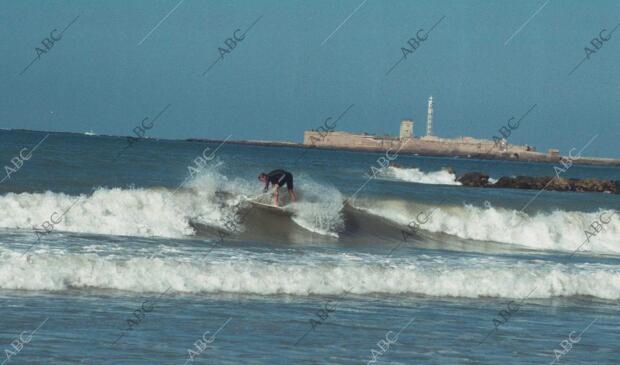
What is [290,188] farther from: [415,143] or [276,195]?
[415,143]

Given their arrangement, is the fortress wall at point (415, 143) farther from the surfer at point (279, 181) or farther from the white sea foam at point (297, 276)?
the white sea foam at point (297, 276)

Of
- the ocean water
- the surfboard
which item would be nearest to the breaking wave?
the ocean water

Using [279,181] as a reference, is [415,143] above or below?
above

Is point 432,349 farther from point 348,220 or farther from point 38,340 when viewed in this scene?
point 348,220

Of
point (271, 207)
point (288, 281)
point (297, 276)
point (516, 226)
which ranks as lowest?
point (288, 281)

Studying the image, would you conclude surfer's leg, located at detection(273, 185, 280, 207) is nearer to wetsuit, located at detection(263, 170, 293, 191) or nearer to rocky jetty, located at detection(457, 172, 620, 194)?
wetsuit, located at detection(263, 170, 293, 191)

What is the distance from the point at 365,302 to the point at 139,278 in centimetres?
323

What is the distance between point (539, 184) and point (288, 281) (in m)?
40.7

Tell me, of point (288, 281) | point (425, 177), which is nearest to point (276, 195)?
point (288, 281)

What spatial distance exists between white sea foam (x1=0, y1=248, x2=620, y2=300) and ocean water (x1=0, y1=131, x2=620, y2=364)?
0.03 meters

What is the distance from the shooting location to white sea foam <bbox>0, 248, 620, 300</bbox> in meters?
15.5

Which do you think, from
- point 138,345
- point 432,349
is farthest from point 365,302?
point 138,345

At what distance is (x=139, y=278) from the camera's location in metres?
15.7

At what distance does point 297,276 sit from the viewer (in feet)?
54.7
